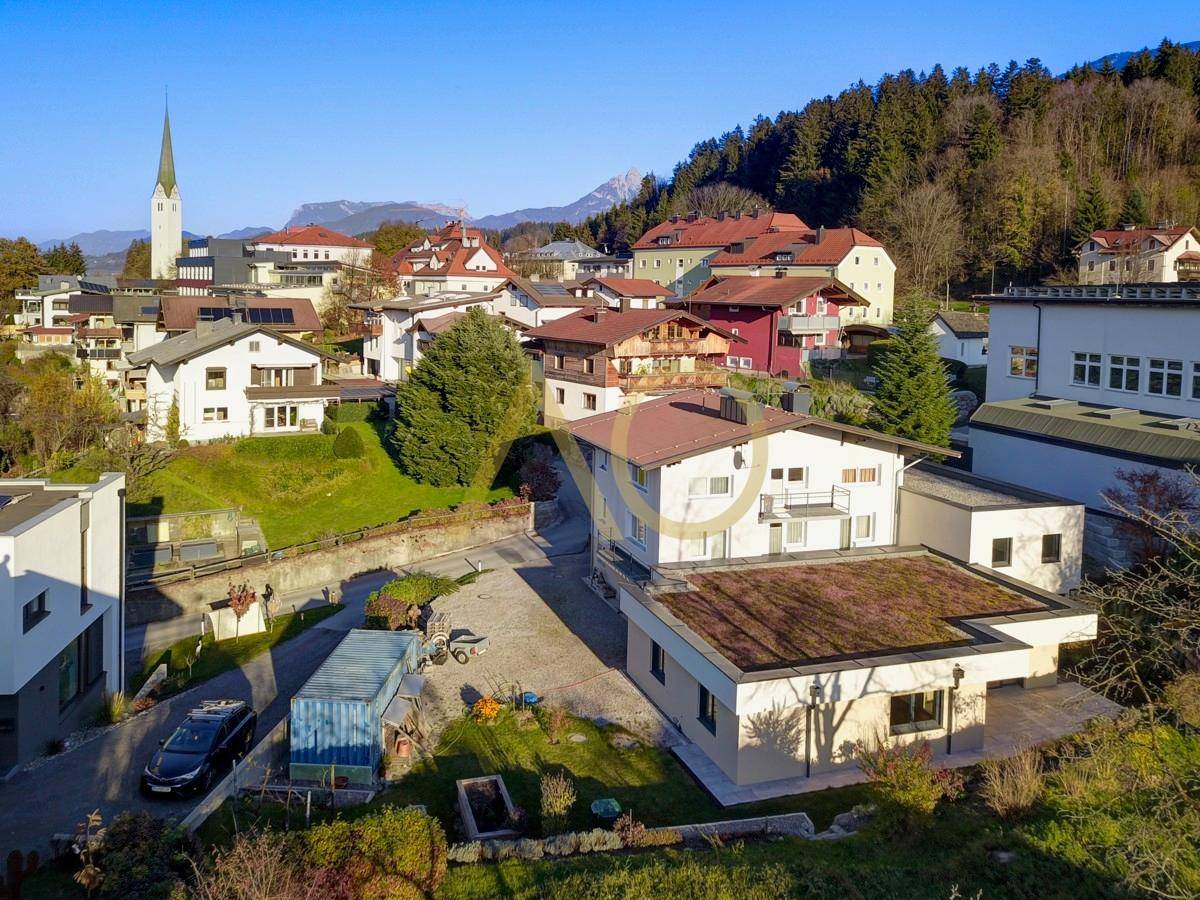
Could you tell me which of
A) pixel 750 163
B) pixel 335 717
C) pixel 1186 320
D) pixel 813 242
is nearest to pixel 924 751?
pixel 335 717

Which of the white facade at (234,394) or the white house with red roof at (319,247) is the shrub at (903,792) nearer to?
the white facade at (234,394)

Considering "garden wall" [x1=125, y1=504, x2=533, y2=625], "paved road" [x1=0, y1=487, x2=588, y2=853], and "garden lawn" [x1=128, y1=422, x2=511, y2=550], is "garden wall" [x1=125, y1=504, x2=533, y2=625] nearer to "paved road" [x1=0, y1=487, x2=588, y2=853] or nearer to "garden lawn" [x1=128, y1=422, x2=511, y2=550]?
"paved road" [x1=0, y1=487, x2=588, y2=853]

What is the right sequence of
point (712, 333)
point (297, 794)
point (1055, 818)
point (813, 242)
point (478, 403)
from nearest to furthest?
1. point (1055, 818)
2. point (297, 794)
3. point (478, 403)
4. point (712, 333)
5. point (813, 242)

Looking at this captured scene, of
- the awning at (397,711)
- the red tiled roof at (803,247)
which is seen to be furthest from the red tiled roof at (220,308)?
the awning at (397,711)

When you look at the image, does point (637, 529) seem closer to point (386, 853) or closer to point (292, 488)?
point (386, 853)

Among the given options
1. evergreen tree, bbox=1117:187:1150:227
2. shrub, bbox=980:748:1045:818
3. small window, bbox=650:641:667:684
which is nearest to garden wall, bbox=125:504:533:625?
small window, bbox=650:641:667:684

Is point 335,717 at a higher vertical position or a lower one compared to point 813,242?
lower

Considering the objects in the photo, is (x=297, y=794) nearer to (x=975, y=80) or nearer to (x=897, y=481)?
(x=897, y=481)
